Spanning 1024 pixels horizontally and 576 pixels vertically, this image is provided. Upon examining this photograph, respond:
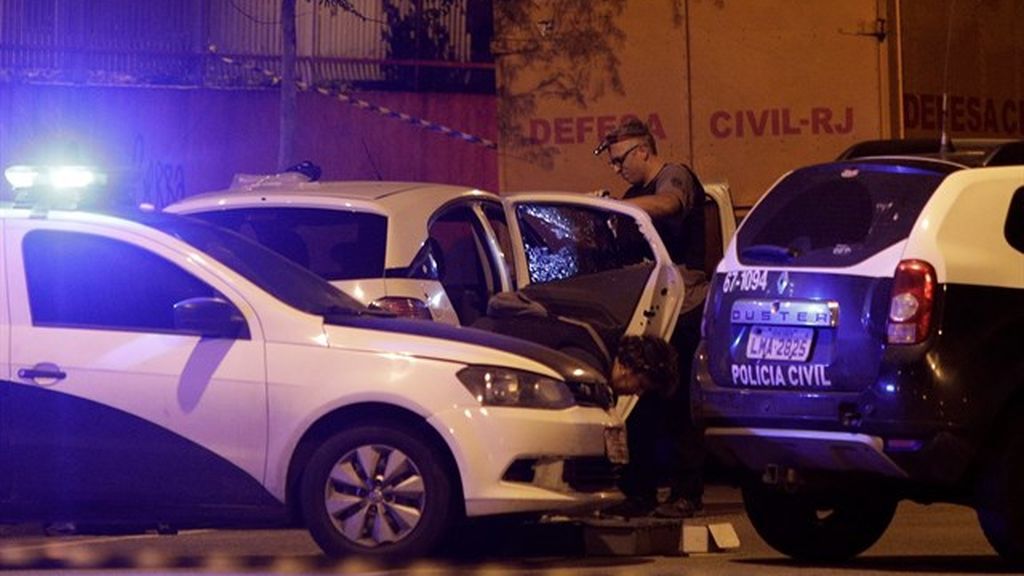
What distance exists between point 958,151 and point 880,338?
144 centimetres

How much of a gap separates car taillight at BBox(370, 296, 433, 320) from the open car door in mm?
1426

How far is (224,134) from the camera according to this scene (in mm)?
17922

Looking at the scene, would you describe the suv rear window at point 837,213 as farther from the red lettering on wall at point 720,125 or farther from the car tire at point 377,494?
the red lettering on wall at point 720,125

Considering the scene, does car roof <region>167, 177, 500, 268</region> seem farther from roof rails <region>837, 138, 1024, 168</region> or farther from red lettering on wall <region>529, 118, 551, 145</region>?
red lettering on wall <region>529, 118, 551, 145</region>

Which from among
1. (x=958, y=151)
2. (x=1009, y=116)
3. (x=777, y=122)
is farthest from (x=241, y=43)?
(x=958, y=151)

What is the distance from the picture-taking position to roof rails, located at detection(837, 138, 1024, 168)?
910cm

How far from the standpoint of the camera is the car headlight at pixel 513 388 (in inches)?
367

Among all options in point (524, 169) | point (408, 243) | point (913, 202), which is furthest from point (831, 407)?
point (524, 169)

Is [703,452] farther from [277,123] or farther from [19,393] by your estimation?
[277,123]

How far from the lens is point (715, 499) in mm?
12773

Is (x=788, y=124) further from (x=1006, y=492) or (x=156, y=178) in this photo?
(x=1006, y=492)

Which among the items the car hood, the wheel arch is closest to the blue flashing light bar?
the car hood

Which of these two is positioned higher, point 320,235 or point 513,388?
point 320,235

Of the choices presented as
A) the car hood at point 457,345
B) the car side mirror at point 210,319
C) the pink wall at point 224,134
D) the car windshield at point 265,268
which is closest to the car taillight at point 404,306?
the car windshield at point 265,268
